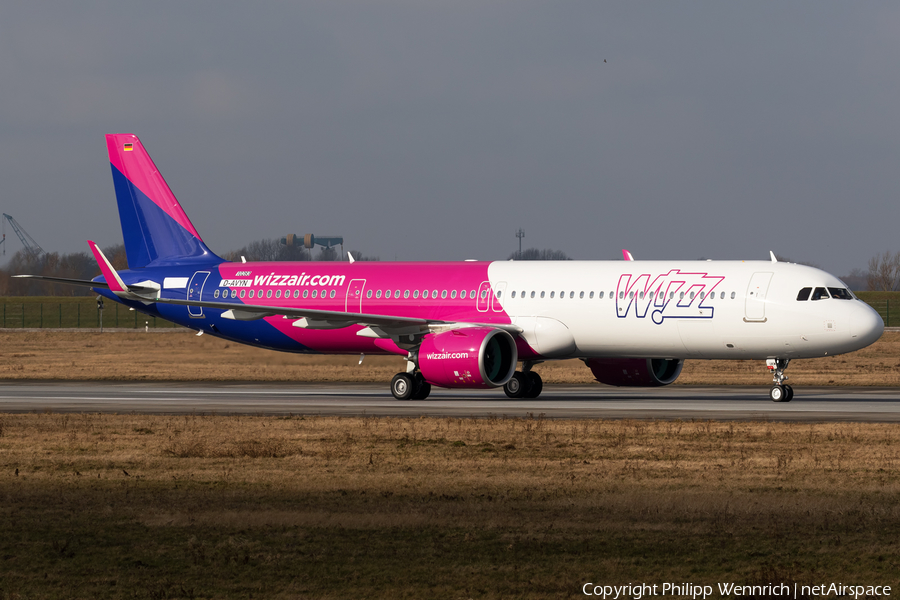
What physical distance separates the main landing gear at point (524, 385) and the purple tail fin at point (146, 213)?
13.3m

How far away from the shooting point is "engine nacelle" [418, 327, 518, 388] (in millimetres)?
31994

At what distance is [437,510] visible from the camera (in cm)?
1394

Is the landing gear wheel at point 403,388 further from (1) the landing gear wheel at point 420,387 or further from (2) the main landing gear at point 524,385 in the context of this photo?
(2) the main landing gear at point 524,385

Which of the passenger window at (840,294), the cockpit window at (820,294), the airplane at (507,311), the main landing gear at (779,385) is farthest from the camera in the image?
the main landing gear at (779,385)

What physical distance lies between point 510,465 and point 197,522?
6.56 m

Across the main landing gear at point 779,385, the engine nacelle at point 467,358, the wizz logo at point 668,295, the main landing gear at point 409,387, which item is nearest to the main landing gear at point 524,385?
the engine nacelle at point 467,358

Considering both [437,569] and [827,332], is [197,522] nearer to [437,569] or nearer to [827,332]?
[437,569]

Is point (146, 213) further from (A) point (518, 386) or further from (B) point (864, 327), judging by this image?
(B) point (864, 327)

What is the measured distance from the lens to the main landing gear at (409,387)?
113 ft

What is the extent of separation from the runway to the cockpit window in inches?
115

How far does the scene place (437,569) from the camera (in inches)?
423

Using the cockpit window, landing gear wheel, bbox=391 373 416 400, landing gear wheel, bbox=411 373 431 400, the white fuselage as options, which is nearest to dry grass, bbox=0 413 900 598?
the white fuselage

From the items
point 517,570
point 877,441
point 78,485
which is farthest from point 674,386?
point 517,570

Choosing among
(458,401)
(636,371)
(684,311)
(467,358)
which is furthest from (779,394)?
A: (458,401)
